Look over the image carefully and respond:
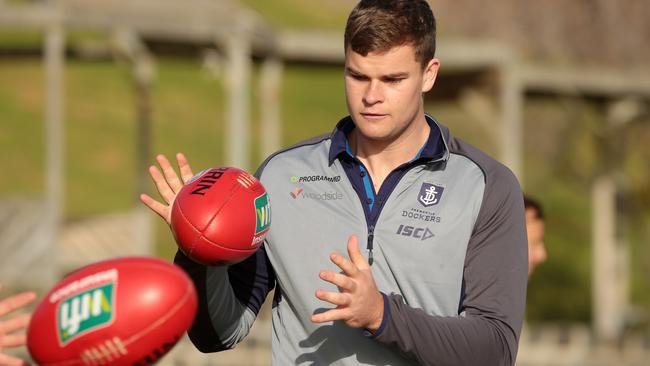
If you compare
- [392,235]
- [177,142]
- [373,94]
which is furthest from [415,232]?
[177,142]

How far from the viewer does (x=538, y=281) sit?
2377 cm

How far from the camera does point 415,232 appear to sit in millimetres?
3723

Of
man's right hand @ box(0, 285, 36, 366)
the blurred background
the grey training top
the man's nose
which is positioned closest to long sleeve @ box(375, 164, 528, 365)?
the grey training top

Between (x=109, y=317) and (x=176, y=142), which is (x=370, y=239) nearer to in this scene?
(x=109, y=317)

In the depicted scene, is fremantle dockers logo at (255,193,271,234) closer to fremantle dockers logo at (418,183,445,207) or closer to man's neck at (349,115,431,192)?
man's neck at (349,115,431,192)

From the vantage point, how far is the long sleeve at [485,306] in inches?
137

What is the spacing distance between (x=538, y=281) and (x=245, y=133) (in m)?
11.6

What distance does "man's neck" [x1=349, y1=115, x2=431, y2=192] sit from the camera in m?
3.85

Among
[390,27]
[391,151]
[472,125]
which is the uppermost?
[390,27]

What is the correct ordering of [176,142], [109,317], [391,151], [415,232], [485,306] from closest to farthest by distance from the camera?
[109,317], [485,306], [415,232], [391,151], [176,142]

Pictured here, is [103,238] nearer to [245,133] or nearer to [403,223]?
[245,133]

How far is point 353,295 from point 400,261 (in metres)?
0.43

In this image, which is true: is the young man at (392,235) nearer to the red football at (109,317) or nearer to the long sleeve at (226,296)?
the long sleeve at (226,296)

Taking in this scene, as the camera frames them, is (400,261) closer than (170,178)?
Yes
